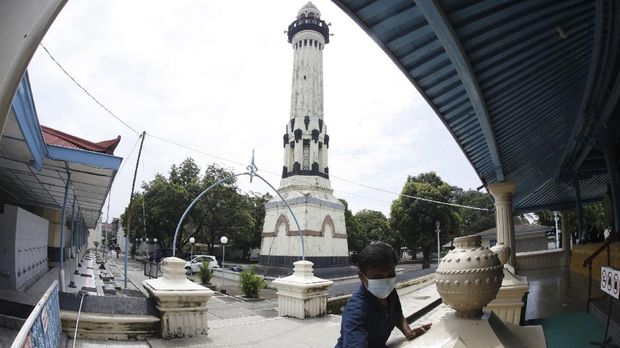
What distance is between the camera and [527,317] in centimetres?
628

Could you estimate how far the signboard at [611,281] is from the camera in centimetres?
423

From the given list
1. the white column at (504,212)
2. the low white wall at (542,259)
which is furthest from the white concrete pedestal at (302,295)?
the low white wall at (542,259)

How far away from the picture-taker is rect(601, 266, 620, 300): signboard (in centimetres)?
423

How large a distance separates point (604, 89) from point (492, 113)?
56.8 inches

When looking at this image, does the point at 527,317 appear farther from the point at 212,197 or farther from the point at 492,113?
the point at 212,197

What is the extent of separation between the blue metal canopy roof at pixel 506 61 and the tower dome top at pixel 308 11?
2552cm

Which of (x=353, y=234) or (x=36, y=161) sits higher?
(x=36, y=161)

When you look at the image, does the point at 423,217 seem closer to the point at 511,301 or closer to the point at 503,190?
the point at 503,190

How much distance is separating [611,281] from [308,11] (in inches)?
1162

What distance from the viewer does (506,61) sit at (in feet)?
13.8

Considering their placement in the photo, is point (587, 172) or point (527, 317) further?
point (587, 172)

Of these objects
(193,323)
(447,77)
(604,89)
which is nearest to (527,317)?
(604,89)

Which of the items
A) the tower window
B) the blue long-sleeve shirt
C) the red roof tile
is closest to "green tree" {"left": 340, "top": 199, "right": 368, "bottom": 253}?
the tower window

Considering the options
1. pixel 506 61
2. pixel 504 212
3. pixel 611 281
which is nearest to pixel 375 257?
pixel 506 61
